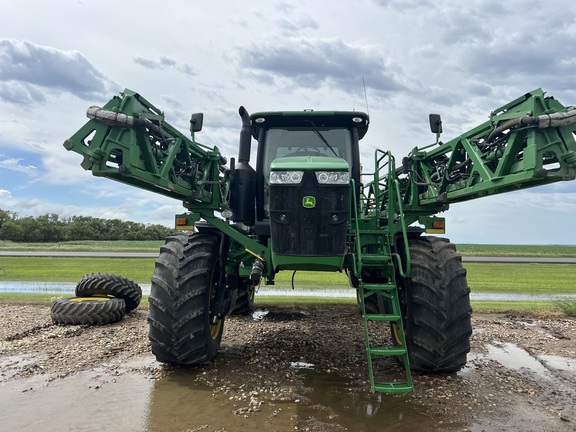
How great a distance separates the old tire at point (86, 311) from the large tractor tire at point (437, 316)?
5273mm

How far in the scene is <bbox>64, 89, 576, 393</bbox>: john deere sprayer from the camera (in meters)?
4.19

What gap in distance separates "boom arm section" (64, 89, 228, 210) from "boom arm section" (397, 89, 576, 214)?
10.6 feet

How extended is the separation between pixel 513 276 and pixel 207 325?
19149 millimetres

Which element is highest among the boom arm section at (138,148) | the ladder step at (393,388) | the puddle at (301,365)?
the boom arm section at (138,148)

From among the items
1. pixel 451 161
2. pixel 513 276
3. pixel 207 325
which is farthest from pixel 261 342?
pixel 513 276

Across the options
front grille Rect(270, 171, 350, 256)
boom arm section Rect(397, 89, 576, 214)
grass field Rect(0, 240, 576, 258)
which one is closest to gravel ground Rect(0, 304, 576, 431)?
front grille Rect(270, 171, 350, 256)

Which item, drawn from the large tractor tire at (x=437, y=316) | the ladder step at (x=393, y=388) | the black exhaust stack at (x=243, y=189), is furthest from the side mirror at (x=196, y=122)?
the ladder step at (x=393, y=388)

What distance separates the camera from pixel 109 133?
4.28 m

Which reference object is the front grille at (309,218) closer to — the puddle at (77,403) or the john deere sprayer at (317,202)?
the john deere sprayer at (317,202)

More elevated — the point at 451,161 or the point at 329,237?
the point at 451,161

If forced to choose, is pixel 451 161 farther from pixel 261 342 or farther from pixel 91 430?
pixel 91 430

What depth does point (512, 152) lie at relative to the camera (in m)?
4.10

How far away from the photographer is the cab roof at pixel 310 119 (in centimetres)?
579

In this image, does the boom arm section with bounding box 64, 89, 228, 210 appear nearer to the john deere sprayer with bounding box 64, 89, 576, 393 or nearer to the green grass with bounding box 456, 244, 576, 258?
the john deere sprayer with bounding box 64, 89, 576, 393
